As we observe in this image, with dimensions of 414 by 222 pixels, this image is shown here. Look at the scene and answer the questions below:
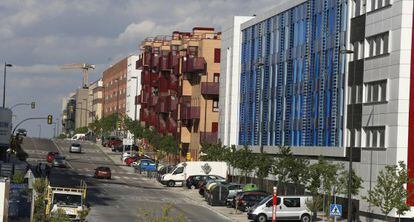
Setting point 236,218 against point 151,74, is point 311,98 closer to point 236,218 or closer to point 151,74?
point 236,218

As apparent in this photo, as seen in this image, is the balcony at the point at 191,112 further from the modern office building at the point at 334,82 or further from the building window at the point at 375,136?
the building window at the point at 375,136

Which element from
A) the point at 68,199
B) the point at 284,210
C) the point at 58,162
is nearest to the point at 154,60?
the point at 58,162

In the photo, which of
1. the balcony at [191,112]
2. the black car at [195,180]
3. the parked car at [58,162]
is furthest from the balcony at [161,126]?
the black car at [195,180]

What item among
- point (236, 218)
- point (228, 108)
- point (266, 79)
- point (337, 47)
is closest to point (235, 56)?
point (228, 108)

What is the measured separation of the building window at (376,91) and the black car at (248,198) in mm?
9467

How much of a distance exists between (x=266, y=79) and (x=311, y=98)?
1497 cm

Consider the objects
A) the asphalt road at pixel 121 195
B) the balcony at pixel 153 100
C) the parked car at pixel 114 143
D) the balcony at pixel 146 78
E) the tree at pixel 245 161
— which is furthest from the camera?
the balcony at pixel 146 78

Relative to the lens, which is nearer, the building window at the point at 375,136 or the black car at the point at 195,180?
the building window at the point at 375,136

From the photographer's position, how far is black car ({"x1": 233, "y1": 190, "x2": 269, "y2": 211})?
222 ft

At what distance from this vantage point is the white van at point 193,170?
9356cm

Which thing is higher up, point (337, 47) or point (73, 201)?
point (337, 47)

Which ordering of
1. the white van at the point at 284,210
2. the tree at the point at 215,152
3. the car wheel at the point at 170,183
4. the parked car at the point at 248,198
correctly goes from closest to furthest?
the white van at the point at 284,210 → the parked car at the point at 248,198 → the car wheel at the point at 170,183 → the tree at the point at 215,152

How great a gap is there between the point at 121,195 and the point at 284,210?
23.2m

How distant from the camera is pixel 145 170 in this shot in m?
119
